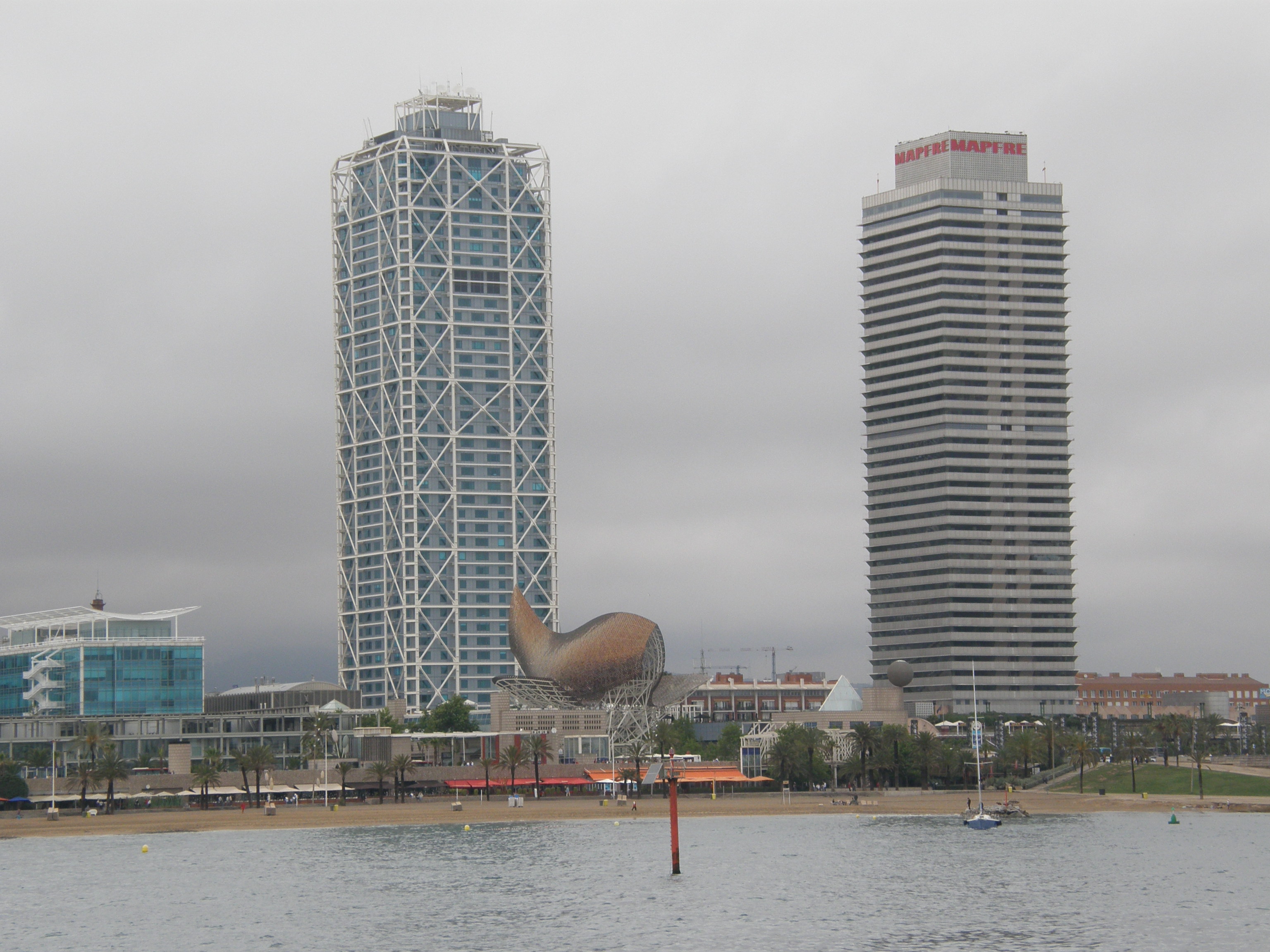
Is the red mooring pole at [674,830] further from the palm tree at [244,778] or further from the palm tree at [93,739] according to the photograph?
the palm tree at [93,739]

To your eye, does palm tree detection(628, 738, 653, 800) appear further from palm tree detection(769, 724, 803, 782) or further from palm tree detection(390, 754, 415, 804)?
palm tree detection(390, 754, 415, 804)

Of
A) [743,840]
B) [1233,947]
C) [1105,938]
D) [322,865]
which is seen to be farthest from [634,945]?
[743,840]

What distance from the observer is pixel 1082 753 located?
170125 millimetres

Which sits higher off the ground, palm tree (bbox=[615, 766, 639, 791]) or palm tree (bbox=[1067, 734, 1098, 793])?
palm tree (bbox=[1067, 734, 1098, 793])

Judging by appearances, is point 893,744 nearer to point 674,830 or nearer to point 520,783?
point 520,783

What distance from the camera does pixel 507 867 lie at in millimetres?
108812

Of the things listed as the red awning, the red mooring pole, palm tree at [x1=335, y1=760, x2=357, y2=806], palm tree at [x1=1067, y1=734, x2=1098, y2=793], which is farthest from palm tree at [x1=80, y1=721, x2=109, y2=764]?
palm tree at [x1=1067, y1=734, x2=1098, y2=793]

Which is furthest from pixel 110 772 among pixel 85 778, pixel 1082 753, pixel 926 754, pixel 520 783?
pixel 1082 753

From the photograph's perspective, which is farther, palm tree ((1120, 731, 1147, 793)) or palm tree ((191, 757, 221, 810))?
palm tree ((1120, 731, 1147, 793))

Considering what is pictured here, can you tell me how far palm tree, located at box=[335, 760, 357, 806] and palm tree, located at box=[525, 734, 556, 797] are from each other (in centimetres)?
1922

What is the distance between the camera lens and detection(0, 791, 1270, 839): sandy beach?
148 meters

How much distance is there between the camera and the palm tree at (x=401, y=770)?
180250 mm

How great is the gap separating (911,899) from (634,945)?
20.6 m

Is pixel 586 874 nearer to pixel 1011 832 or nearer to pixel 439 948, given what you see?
pixel 439 948
